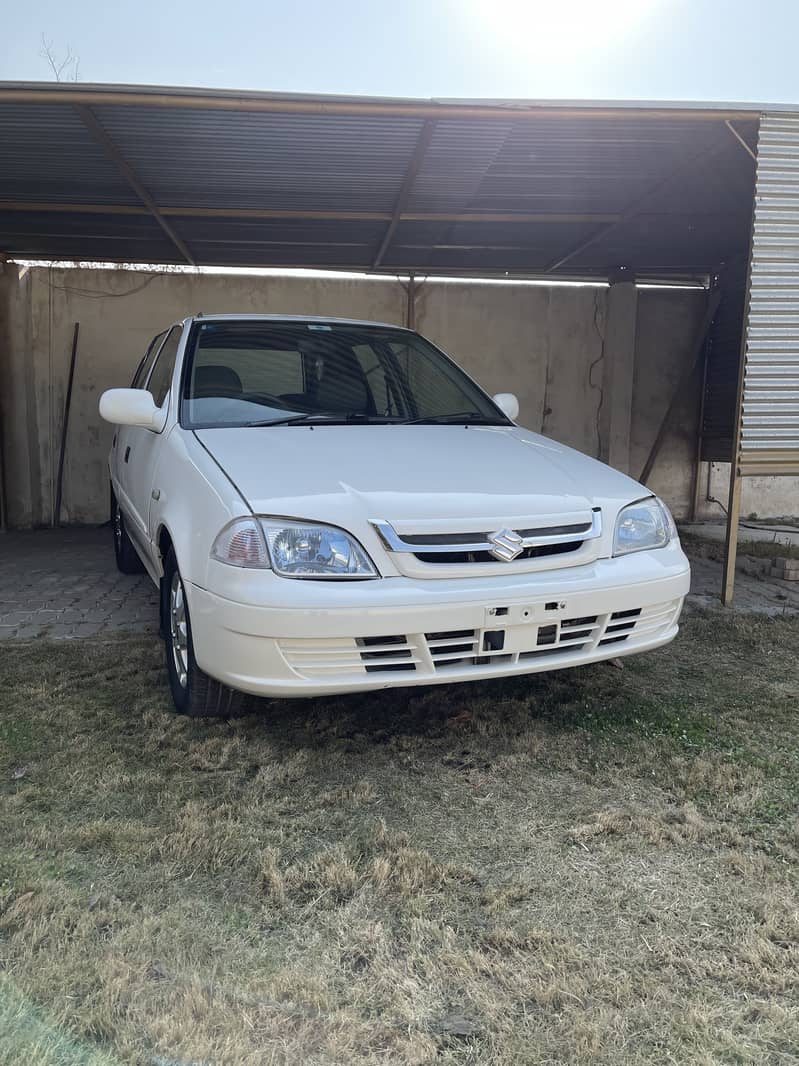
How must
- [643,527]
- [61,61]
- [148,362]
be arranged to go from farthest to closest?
[61,61] < [148,362] < [643,527]

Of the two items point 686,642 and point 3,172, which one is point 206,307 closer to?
point 3,172

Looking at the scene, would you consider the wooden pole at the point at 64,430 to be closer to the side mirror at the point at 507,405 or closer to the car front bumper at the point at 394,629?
the side mirror at the point at 507,405

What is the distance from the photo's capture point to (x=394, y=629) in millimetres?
2314

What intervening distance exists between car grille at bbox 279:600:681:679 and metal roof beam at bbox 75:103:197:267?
332cm

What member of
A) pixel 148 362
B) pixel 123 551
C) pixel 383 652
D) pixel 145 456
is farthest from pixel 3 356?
pixel 383 652

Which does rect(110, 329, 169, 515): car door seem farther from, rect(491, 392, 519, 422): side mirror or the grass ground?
rect(491, 392, 519, 422): side mirror

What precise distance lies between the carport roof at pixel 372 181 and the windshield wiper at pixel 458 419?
65.2 inches

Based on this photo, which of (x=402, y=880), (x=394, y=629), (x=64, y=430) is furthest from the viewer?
(x=64, y=430)

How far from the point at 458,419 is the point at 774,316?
2294mm

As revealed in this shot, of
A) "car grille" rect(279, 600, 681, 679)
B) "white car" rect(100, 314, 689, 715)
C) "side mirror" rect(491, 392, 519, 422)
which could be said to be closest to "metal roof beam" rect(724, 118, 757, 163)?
"side mirror" rect(491, 392, 519, 422)

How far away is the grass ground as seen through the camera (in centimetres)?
150

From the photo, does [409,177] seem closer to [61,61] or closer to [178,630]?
[178,630]

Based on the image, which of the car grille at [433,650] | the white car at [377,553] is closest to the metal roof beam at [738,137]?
the white car at [377,553]

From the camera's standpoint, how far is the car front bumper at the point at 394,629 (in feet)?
7.54
